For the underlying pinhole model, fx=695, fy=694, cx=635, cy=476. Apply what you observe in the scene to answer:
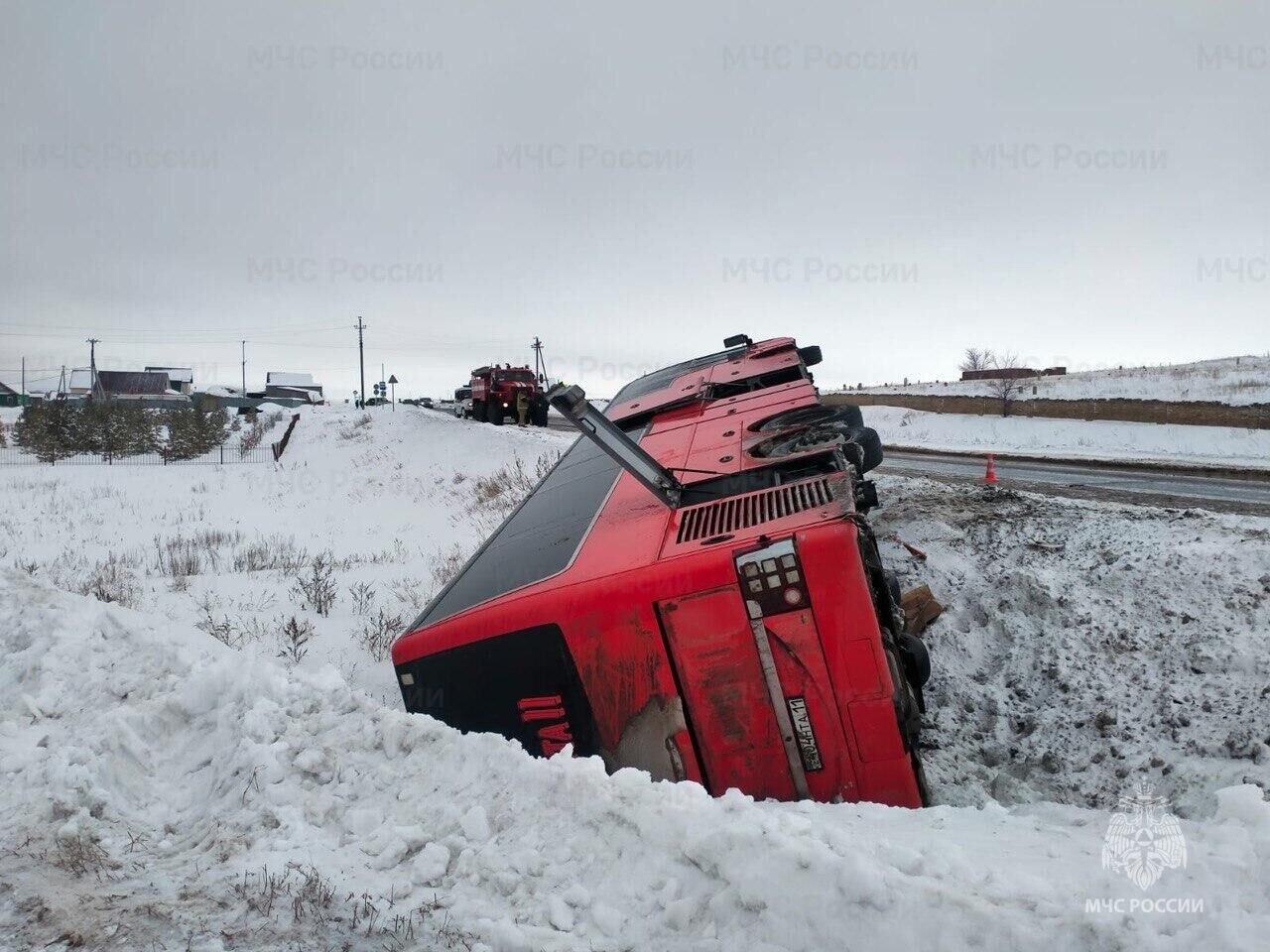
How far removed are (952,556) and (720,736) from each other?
3.53 metres

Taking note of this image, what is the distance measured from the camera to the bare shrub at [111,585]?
18.6 ft

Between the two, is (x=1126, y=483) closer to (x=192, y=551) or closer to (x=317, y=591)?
(x=317, y=591)

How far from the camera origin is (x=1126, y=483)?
28.6 ft

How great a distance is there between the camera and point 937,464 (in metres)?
13.3

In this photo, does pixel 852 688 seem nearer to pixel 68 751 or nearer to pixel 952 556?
pixel 68 751

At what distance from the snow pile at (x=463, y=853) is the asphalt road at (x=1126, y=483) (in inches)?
240

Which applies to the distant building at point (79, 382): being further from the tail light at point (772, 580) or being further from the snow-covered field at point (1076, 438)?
the tail light at point (772, 580)

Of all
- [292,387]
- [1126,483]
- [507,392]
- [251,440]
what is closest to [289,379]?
[292,387]

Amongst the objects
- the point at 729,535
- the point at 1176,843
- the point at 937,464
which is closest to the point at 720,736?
the point at 729,535

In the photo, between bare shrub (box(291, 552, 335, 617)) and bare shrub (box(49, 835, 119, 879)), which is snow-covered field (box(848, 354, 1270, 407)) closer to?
bare shrub (box(291, 552, 335, 617))

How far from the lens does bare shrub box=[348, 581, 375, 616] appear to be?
19.2 ft

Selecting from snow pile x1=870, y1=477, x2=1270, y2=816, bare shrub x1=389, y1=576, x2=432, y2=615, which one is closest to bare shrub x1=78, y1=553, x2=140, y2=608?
bare shrub x1=389, y1=576, x2=432, y2=615

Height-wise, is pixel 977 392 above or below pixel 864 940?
above

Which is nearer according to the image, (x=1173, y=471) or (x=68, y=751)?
(x=68, y=751)
